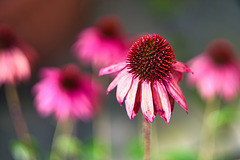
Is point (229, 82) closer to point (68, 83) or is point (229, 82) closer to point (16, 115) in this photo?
point (68, 83)

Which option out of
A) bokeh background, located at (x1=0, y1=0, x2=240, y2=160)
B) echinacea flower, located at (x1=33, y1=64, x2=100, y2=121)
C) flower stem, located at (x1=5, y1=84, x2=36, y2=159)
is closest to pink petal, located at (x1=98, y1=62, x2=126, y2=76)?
echinacea flower, located at (x1=33, y1=64, x2=100, y2=121)

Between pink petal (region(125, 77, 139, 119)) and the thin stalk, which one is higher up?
pink petal (region(125, 77, 139, 119))

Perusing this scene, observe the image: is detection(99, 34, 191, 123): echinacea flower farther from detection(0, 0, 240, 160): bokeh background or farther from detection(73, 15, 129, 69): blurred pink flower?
detection(0, 0, 240, 160): bokeh background

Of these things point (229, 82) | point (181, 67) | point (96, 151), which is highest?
point (181, 67)

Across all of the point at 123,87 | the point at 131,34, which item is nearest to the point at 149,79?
the point at 123,87

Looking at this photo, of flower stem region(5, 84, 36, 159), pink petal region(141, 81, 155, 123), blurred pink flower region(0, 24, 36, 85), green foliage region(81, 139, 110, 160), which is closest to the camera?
pink petal region(141, 81, 155, 123)

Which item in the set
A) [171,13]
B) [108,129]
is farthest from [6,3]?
[171,13]

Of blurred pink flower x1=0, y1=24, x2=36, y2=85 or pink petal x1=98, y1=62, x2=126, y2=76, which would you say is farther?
blurred pink flower x1=0, y1=24, x2=36, y2=85
